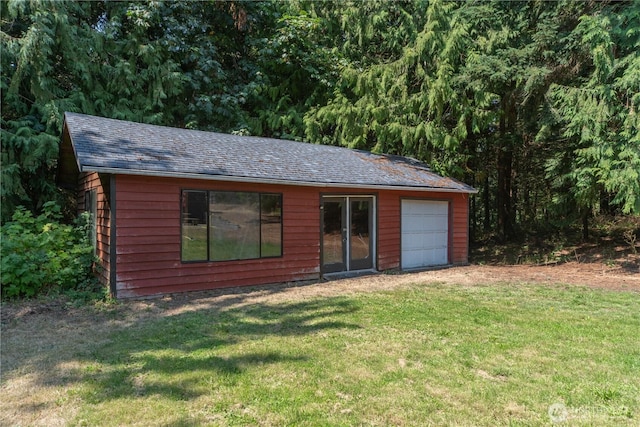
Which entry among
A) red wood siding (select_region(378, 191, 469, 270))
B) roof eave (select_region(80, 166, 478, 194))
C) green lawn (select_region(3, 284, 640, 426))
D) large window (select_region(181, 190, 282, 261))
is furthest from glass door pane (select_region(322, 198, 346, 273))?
green lawn (select_region(3, 284, 640, 426))

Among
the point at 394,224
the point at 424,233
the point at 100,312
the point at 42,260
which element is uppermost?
the point at 394,224

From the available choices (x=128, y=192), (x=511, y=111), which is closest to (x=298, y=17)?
(x=511, y=111)

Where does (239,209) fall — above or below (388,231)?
above

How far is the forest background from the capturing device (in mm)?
9945

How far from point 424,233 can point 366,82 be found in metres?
5.62

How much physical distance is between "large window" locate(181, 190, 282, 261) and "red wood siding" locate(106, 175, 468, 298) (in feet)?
0.43

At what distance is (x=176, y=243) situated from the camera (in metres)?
7.45

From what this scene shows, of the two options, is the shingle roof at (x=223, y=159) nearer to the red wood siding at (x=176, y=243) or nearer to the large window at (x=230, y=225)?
the red wood siding at (x=176, y=243)

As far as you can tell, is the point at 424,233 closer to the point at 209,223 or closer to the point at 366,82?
the point at 366,82

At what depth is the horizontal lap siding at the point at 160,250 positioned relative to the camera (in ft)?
22.8

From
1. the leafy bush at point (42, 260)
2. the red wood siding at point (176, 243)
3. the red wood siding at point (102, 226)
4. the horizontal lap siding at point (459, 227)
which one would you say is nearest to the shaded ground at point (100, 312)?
the red wood siding at point (176, 243)

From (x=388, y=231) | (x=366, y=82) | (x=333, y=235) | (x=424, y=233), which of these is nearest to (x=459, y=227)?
(x=424, y=233)

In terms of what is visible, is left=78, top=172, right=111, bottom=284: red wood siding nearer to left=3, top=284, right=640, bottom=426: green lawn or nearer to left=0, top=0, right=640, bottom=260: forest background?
left=3, top=284, right=640, bottom=426: green lawn

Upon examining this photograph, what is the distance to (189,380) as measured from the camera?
11.9ft
